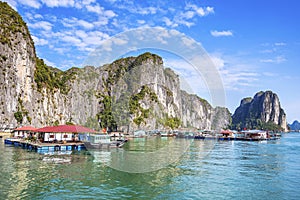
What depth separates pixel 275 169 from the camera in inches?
1412

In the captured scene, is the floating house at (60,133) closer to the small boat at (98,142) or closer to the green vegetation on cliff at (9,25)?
the small boat at (98,142)

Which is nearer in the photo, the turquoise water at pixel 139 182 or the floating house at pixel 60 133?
the turquoise water at pixel 139 182

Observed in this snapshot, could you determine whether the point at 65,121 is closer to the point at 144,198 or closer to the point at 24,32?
the point at 24,32

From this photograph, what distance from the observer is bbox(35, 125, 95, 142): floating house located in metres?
50.2

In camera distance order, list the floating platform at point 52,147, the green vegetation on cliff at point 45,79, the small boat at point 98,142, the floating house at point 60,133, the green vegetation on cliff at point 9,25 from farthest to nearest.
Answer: the green vegetation on cliff at point 45,79 → the green vegetation on cliff at point 9,25 → the small boat at point 98,142 → the floating house at point 60,133 → the floating platform at point 52,147

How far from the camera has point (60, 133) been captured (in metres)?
53.4

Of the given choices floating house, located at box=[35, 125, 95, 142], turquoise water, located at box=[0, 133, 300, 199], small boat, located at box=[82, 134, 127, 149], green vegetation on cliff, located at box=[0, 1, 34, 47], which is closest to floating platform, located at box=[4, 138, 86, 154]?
small boat, located at box=[82, 134, 127, 149]

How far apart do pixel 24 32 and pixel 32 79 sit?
→ 62.8ft

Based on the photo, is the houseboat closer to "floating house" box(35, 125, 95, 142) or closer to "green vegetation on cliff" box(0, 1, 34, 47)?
"floating house" box(35, 125, 95, 142)

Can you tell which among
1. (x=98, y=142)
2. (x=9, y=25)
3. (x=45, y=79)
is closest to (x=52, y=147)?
(x=98, y=142)

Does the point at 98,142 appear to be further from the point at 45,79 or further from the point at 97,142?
the point at 45,79

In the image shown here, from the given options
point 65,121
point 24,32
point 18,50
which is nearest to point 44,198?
point 18,50

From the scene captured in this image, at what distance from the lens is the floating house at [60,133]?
5016cm

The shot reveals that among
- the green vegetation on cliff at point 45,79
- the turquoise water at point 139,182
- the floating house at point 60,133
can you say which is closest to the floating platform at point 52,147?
the floating house at point 60,133
